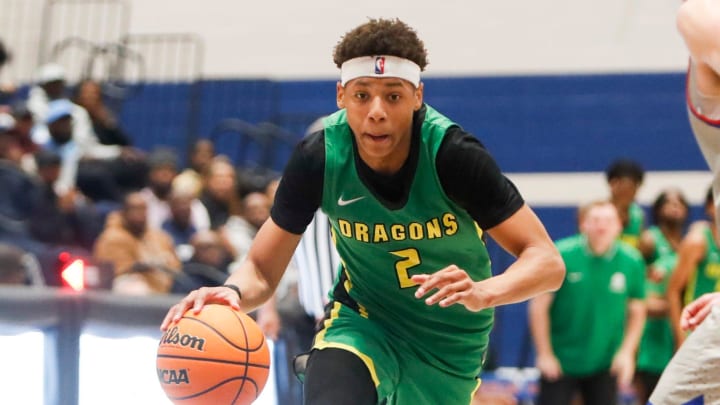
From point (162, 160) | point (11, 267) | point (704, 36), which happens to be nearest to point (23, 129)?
point (162, 160)

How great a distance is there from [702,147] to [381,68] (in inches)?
48.9

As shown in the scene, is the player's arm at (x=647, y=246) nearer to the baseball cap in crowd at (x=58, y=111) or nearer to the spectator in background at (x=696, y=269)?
the spectator in background at (x=696, y=269)

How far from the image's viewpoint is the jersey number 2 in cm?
429

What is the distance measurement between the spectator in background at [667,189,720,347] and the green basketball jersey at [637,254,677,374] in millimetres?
339

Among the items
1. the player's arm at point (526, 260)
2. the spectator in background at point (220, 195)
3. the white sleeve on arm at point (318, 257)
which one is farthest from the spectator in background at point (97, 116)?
the player's arm at point (526, 260)

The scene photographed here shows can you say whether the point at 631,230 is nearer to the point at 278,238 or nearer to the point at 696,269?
the point at 696,269

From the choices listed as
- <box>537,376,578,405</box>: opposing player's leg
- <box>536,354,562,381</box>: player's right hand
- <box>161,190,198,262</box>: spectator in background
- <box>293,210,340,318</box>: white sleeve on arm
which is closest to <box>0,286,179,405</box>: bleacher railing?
<box>293,210,340,318</box>: white sleeve on arm

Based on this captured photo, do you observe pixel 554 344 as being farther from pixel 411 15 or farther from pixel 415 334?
pixel 411 15

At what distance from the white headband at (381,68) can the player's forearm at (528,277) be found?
0.72 m

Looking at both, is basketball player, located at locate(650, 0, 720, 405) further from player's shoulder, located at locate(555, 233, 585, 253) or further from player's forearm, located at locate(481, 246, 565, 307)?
player's shoulder, located at locate(555, 233, 585, 253)

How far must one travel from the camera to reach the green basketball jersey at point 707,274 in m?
7.69

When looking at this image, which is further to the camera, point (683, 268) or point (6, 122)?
point (6, 122)

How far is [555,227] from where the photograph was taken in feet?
44.2

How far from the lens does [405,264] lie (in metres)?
4.32
